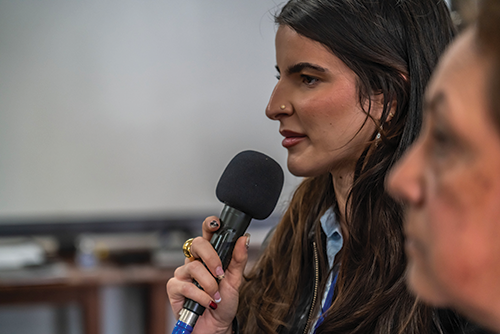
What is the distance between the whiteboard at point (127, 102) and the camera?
225 cm

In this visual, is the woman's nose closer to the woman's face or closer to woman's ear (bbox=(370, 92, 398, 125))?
the woman's face

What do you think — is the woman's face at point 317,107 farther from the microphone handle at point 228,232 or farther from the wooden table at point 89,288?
the wooden table at point 89,288

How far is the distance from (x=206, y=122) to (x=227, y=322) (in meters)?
1.57

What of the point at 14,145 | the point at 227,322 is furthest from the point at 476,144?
the point at 14,145

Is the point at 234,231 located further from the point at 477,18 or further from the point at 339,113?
the point at 477,18

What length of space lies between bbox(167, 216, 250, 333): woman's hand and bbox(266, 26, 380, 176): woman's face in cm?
21

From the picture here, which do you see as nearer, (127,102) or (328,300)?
(328,300)

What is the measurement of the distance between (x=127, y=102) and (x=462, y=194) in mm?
2203

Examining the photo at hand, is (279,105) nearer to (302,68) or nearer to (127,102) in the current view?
(302,68)

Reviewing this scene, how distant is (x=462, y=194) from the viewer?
0.31 metres

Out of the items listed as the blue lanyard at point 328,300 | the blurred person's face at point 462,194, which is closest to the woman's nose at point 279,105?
the blue lanyard at point 328,300

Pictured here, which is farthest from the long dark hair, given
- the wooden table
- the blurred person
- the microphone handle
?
the wooden table

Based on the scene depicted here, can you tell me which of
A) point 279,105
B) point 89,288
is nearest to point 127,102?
point 89,288

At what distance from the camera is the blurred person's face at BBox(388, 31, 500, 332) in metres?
0.30
